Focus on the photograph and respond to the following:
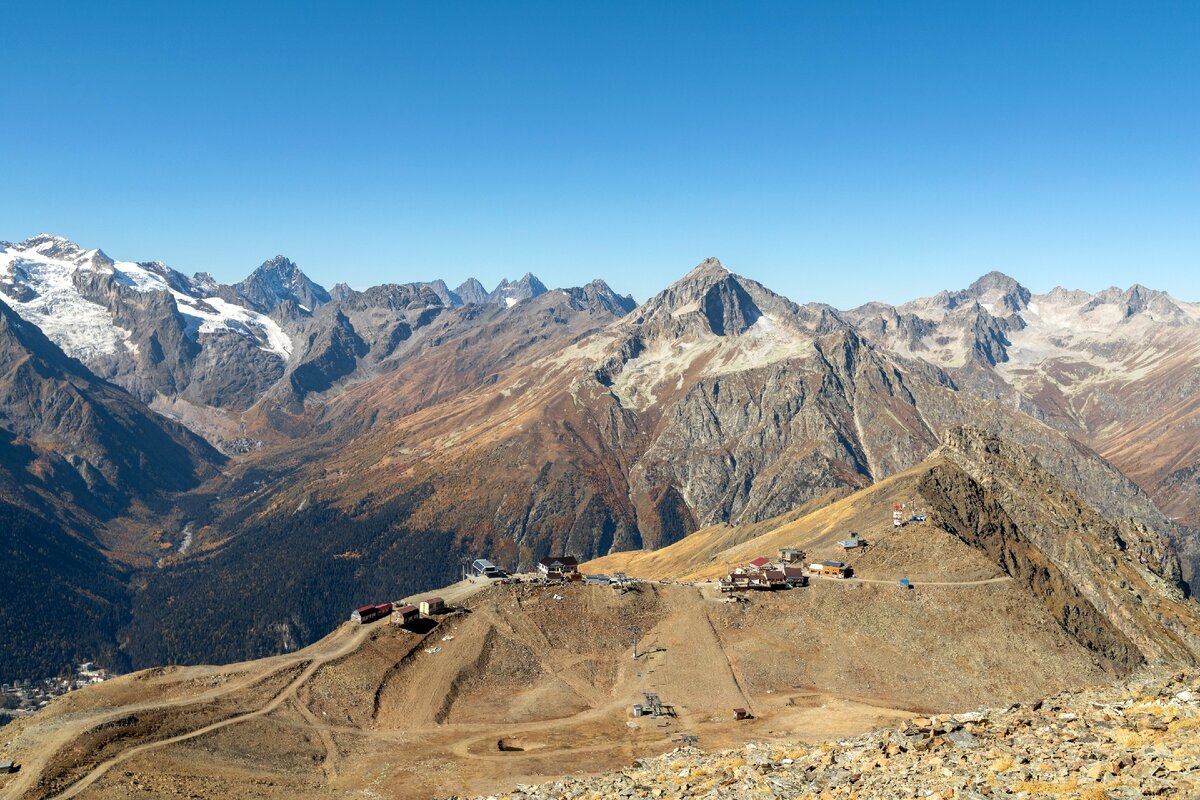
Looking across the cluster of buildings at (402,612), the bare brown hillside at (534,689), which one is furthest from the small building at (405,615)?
the bare brown hillside at (534,689)

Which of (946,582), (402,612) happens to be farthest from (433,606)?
(946,582)

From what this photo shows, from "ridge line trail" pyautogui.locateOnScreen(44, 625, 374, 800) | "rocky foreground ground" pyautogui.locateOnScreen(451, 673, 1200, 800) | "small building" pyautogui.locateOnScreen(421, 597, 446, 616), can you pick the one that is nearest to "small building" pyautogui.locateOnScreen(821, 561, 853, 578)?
"small building" pyautogui.locateOnScreen(421, 597, 446, 616)

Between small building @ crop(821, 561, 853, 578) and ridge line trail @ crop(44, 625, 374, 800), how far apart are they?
84.8 meters

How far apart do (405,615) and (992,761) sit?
334 feet

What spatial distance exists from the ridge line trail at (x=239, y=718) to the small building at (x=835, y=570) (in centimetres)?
8485

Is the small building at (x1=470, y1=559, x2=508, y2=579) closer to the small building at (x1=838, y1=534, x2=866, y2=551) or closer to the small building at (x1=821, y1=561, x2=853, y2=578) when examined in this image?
the small building at (x1=821, y1=561, x2=853, y2=578)

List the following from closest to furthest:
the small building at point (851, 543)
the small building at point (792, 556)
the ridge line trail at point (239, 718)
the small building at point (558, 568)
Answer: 1. the ridge line trail at point (239, 718)
2. the small building at point (558, 568)
3. the small building at point (851, 543)
4. the small building at point (792, 556)

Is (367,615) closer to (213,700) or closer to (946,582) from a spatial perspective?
(213,700)

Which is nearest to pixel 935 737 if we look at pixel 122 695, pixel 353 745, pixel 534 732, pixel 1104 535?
pixel 534 732

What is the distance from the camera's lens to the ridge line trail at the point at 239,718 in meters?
79.7

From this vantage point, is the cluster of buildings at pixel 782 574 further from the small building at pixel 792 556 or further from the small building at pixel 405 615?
the small building at pixel 405 615

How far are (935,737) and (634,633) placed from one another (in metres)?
85.5

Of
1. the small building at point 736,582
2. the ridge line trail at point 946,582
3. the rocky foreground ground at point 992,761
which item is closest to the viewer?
the rocky foreground ground at point 992,761

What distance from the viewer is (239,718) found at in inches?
3930
